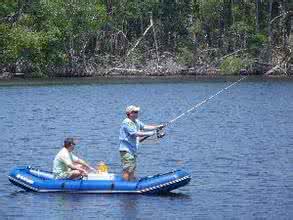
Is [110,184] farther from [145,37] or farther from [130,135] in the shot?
[145,37]

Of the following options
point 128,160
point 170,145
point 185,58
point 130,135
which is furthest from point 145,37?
→ point 130,135

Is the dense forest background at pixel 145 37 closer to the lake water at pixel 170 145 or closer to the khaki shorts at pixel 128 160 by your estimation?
the lake water at pixel 170 145

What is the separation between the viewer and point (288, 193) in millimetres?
25547

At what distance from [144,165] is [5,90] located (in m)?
35.8

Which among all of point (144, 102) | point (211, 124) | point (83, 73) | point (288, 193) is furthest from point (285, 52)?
point (288, 193)

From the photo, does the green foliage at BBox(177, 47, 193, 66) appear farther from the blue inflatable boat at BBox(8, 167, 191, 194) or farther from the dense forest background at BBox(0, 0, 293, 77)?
the blue inflatable boat at BBox(8, 167, 191, 194)

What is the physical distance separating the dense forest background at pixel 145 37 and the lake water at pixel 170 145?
10.8 meters

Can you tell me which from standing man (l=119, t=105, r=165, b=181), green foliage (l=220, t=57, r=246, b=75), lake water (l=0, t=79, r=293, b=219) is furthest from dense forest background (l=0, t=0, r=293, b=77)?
standing man (l=119, t=105, r=165, b=181)

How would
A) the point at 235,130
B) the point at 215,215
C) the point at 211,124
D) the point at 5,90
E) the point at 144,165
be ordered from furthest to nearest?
the point at 5,90
the point at 211,124
the point at 235,130
the point at 144,165
the point at 215,215

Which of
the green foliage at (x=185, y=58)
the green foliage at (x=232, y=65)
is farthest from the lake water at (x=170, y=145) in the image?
the green foliage at (x=185, y=58)

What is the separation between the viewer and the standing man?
24.6 meters

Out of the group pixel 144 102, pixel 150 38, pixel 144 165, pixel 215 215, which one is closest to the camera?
pixel 215 215

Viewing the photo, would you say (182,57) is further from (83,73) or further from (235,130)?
(235,130)

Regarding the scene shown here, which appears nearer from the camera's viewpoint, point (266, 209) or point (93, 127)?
point (266, 209)
